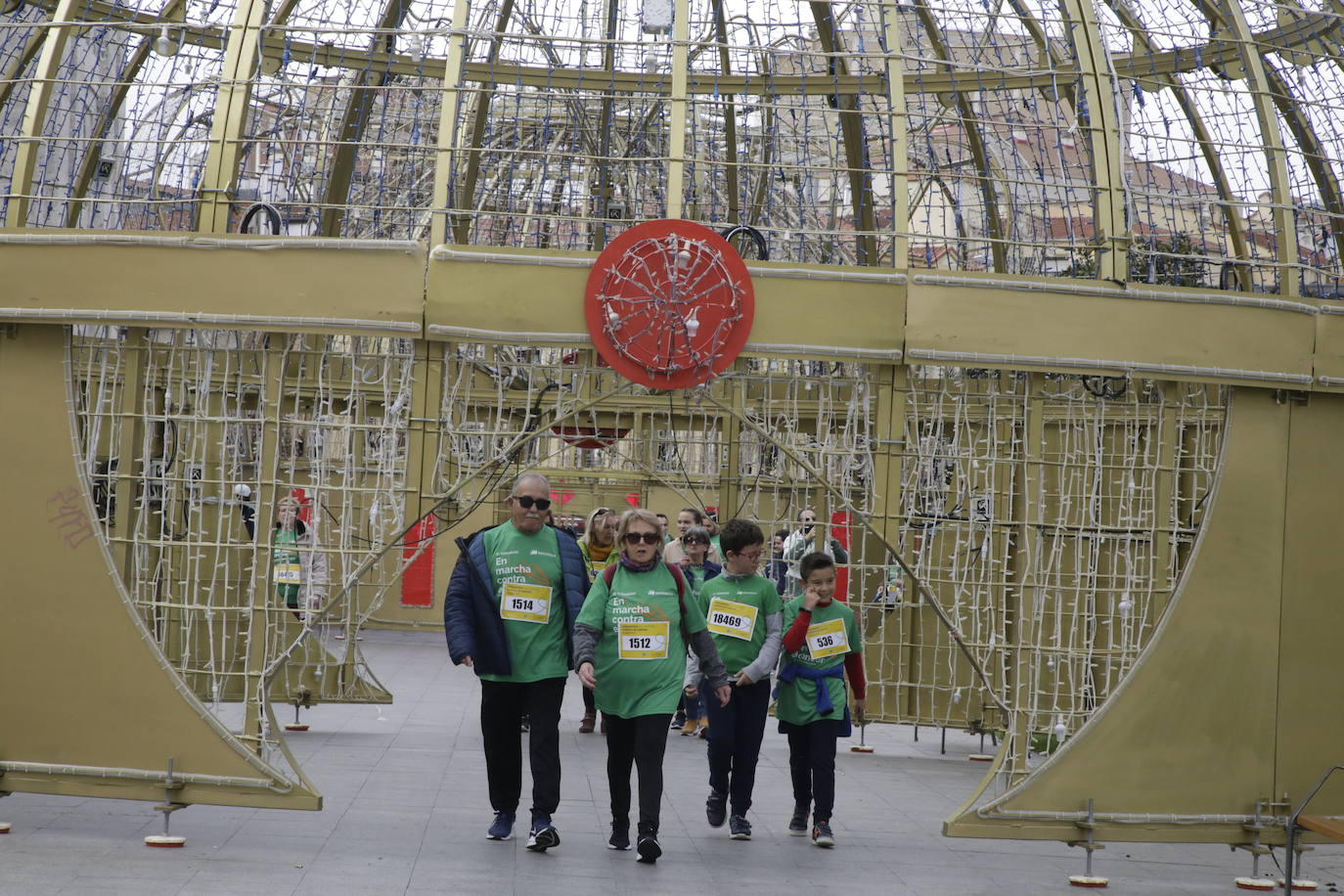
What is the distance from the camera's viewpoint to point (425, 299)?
644cm

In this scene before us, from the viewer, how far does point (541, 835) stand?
6.48 meters

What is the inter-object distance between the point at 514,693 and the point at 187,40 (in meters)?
6.38

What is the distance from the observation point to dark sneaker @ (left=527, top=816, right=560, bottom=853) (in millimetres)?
6488

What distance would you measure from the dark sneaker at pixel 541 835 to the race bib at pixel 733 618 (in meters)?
1.41

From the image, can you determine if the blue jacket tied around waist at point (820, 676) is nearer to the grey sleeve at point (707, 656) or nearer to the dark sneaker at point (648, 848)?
the grey sleeve at point (707, 656)

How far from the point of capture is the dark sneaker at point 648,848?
6379mm

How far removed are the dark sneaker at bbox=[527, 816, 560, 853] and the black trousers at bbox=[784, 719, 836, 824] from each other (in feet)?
4.44

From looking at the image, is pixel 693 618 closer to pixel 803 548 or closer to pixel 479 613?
pixel 479 613

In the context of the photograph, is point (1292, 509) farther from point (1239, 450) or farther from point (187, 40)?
point (187, 40)

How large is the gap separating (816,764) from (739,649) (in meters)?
0.72

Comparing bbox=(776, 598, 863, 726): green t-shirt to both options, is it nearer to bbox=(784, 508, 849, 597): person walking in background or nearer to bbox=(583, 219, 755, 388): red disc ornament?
bbox=(784, 508, 849, 597): person walking in background

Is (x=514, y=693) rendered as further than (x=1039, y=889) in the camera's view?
Yes

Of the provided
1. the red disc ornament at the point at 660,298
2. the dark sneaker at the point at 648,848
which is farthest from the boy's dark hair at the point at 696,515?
the dark sneaker at the point at 648,848

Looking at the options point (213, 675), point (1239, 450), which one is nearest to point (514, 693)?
point (213, 675)
